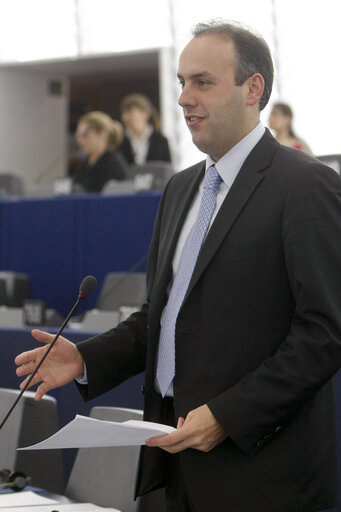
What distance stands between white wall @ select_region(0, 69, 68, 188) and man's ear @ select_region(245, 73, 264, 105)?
10.4 metres

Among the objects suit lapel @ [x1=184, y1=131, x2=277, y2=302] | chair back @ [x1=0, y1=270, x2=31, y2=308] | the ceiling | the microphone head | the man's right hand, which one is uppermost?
the ceiling

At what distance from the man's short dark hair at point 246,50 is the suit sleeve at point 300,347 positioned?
313 mm

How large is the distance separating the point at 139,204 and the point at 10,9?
6826 millimetres

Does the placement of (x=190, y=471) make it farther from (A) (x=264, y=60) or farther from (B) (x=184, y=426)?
(A) (x=264, y=60)

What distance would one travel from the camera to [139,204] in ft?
20.8

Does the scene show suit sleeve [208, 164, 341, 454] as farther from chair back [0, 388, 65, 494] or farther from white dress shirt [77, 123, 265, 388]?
chair back [0, 388, 65, 494]

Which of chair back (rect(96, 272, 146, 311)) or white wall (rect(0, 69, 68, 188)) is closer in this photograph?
chair back (rect(96, 272, 146, 311))

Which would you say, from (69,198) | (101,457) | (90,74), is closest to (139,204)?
(69,198)

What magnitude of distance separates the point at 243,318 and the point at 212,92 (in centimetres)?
46

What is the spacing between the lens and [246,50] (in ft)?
5.97

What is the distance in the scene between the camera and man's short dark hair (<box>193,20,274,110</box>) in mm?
1811

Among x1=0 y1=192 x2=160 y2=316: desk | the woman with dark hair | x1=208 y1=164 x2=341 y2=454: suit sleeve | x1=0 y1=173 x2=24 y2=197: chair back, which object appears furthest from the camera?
x1=0 y1=173 x2=24 y2=197: chair back

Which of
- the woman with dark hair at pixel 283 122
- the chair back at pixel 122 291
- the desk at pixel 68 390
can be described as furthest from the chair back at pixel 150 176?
the desk at pixel 68 390

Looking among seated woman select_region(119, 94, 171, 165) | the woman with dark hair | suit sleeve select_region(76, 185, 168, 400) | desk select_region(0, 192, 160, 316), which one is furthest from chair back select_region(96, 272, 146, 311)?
suit sleeve select_region(76, 185, 168, 400)
